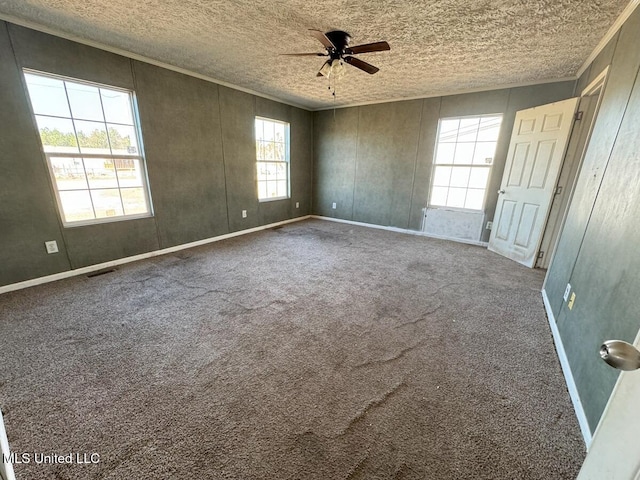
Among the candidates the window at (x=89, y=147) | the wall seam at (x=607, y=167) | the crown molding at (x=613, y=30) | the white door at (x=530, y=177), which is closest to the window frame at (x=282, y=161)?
the window at (x=89, y=147)

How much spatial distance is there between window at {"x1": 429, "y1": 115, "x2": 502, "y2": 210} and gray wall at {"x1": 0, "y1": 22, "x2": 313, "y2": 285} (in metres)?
2.98

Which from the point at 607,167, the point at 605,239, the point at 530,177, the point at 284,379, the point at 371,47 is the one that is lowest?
the point at 284,379

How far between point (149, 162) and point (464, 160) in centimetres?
484

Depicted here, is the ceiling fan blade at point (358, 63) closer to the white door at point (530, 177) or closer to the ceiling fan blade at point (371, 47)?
the ceiling fan blade at point (371, 47)

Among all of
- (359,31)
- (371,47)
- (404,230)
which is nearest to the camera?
(371,47)

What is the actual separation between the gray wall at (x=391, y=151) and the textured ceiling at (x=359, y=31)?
0.52 meters

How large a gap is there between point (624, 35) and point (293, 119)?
15.2 feet

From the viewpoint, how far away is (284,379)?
1.63 meters

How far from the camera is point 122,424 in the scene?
1.33m

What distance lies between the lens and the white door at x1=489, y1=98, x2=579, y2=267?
3150 mm

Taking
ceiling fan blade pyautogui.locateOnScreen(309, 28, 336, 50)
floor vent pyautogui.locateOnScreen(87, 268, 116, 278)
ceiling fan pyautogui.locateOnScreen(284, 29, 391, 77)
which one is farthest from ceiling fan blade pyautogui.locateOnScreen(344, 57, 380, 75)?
floor vent pyautogui.locateOnScreen(87, 268, 116, 278)

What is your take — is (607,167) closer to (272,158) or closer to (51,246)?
(272,158)

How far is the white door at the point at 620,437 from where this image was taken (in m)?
0.51

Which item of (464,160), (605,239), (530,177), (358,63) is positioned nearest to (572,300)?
(605,239)
